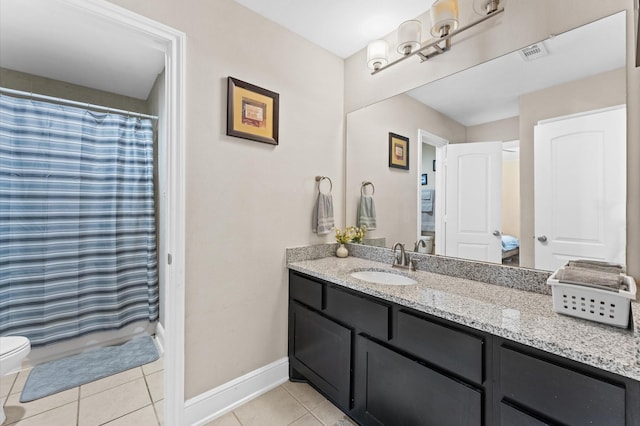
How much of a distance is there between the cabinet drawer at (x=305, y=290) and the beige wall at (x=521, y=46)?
114 centimetres

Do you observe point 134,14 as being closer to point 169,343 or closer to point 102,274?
point 169,343

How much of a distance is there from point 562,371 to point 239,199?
160cm

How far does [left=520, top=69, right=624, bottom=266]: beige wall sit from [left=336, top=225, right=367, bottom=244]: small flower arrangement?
3.45 feet

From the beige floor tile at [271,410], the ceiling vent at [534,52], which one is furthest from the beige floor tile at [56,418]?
the ceiling vent at [534,52]

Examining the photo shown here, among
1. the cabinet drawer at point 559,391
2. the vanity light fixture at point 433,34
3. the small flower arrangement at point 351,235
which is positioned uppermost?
the vanity light fixture at point 433,34

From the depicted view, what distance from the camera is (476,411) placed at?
1002mm

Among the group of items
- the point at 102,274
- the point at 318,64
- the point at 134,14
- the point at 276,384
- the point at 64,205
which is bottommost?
the point at 276,384

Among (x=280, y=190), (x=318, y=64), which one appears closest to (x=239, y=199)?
(x=280, y=190)

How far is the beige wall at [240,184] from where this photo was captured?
5.08 feet

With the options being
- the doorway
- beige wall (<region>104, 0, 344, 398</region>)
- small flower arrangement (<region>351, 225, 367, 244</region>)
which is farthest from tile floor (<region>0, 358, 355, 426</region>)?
small flower arrangement (<region>351, 225, 367, 244</region>)

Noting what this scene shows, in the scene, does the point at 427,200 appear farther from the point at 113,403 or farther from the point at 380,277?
the point at 113,403

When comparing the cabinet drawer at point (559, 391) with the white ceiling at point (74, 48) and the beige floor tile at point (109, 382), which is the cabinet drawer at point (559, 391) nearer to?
the white ceiling at point (74, 48)

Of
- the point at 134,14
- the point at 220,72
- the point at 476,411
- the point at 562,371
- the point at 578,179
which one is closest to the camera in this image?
the point at 562,371

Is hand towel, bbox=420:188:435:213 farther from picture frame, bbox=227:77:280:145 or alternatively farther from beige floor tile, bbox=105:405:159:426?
beige floor tile, bbox=105:405:159:426
